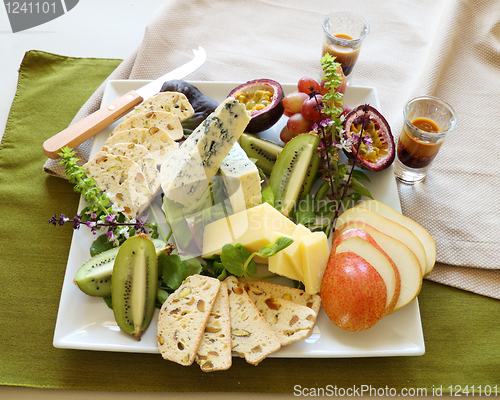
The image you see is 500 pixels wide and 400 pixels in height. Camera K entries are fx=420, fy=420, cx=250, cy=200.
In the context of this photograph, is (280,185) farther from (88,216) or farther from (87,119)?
(87,119)

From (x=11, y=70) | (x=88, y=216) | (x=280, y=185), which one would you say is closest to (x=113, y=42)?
(x=11, y=70)

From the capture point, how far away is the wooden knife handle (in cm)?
193

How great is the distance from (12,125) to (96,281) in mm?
1178

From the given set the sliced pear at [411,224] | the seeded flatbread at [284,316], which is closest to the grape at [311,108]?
the sliced pear at [411,224]

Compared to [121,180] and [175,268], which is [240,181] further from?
[121,180]

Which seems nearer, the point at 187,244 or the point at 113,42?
the point at 187,244

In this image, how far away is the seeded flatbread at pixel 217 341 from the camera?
141 cm

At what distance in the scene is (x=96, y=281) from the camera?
1575 millimetres

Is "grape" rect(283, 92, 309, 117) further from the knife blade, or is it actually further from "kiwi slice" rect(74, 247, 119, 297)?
"kiwi slice" rect(74, 247, 119, 297)

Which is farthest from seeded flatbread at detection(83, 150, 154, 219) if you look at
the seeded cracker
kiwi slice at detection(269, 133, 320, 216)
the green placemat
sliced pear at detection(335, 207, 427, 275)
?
sliced pear at detection(335, 207, 427, 275)

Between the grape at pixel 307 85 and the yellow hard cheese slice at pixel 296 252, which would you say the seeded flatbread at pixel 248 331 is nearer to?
the yellow hard cheese slice at pixel 296 252

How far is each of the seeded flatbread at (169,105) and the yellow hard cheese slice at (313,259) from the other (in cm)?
88

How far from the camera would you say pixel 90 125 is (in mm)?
1986

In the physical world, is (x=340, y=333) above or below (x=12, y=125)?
below
